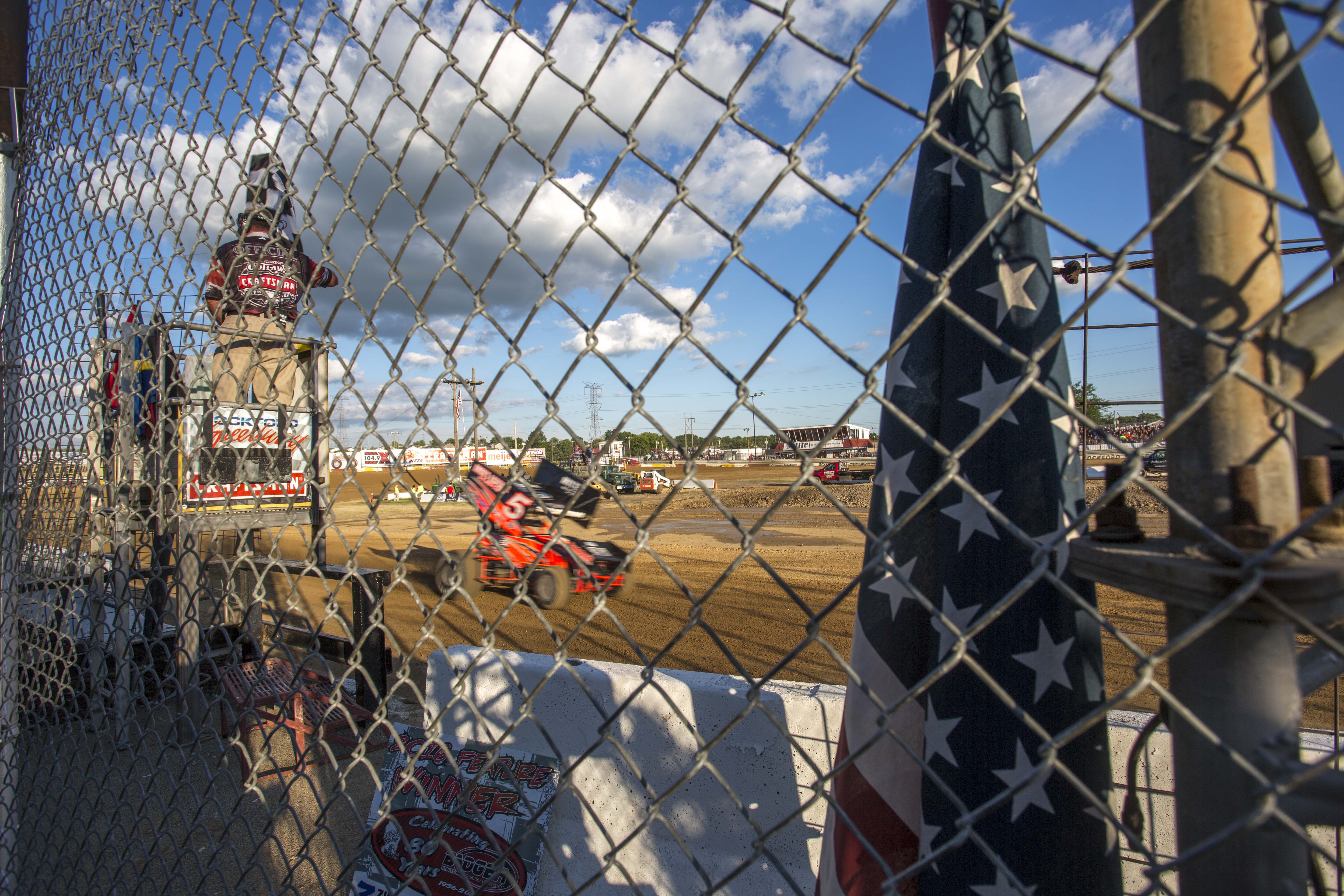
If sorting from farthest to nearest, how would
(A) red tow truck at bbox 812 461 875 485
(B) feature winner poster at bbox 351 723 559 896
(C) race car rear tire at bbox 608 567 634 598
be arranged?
(A) red tow truck at bbox 812 461 875 485
(C) race car rear tire at bbox 608 567 634 598
(B) feature winner poster at bbox 351 723 559 896

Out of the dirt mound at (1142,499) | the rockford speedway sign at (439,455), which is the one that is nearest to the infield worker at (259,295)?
the rockford speedway sign at (439,455)

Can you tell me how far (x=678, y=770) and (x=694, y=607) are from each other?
6.23 feet

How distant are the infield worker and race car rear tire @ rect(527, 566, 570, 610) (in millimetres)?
6536

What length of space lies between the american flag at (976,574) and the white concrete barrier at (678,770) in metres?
0.98

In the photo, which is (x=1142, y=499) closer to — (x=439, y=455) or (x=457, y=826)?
(x=457, y=826)

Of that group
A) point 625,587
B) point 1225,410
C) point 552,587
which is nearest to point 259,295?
point 1225,410

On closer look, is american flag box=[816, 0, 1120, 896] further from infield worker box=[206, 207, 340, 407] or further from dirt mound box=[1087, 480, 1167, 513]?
dirt mound box=[1087, 480, 1167, 513]

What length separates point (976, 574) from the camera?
130cm

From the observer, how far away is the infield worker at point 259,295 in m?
1.54

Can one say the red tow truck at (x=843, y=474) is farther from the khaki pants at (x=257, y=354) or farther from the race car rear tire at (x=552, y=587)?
the khaki pants at (x=257, y=354)

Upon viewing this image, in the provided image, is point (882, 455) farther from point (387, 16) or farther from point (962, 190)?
point (387, 16)

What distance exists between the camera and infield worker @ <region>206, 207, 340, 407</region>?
1.54m

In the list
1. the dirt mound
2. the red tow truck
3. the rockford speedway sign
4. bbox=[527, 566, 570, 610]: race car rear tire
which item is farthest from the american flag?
the red tow truck

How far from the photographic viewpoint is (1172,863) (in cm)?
63
